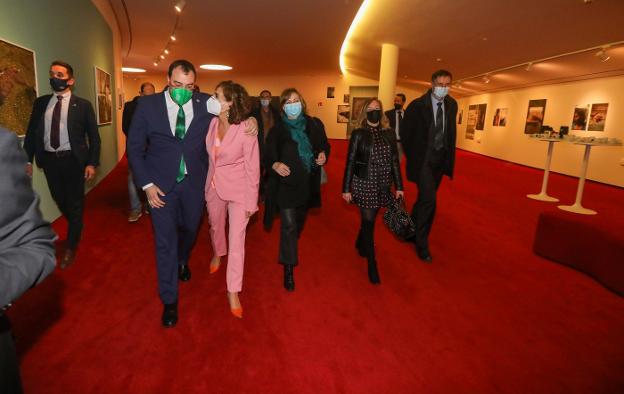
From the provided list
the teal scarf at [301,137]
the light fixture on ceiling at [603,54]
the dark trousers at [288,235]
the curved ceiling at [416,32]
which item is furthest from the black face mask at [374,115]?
the light fixture on ceiling at [603,54]

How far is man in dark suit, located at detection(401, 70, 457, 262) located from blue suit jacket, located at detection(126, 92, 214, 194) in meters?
2.46

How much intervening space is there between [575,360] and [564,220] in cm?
224

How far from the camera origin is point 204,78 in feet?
81.7

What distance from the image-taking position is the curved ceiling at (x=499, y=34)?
23.6 ft

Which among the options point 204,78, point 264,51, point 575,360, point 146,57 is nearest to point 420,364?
point 575,360

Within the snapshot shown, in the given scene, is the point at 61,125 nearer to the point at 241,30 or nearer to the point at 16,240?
the point at 16,240

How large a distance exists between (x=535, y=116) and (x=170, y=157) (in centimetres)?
1451

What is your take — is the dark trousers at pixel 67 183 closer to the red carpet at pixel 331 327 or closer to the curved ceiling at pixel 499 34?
the red carpet at pixel 331 327

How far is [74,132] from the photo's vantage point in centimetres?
378

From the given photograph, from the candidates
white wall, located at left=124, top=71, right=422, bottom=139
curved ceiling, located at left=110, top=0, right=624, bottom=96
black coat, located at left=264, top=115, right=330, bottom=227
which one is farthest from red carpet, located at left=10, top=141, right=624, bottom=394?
white wall, located at left=124, top=71, right=422, bottom=139

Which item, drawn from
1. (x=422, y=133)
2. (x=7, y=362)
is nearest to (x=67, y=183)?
(x=7, y=362)

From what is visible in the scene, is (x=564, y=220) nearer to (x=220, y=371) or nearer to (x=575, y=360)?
(x=575, y=360)

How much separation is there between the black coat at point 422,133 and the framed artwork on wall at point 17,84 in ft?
14.0

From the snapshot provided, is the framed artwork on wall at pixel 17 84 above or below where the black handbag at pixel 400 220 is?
above
